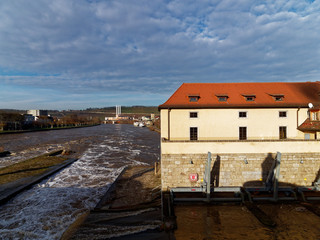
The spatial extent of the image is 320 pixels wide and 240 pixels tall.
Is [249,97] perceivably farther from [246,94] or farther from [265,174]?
[265,174]

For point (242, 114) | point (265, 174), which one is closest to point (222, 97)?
point (242, 114)

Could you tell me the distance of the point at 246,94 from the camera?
51.3 feet

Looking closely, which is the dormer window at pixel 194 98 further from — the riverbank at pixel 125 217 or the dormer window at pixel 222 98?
the riverbank at pixel 125 217

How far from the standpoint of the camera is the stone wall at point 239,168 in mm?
11422

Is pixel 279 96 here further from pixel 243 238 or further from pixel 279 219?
pixel 243 238

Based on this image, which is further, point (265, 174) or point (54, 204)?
point (54, 204)

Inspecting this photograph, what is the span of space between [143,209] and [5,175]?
47.0 ft

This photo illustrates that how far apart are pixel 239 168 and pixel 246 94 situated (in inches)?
275

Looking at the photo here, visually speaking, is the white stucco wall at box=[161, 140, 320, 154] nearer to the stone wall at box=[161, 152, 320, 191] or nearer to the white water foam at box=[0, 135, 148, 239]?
the stone wall at box=[161, 152, 320, 191]

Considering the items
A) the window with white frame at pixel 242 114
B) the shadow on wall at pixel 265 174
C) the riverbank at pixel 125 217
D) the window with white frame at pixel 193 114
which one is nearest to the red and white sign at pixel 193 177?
the riverbank at pixel 125 217

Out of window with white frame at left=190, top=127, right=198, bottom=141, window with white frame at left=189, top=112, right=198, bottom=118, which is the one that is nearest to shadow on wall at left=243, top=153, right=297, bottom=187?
window with white frame at left=190, top=127, right=198, bottom=141

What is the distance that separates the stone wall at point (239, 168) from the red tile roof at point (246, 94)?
431cm

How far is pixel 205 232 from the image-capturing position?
27.0 ft

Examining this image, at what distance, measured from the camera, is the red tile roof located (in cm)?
1437
